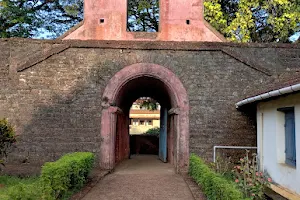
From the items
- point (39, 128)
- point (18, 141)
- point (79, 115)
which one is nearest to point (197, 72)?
point (79, 115)

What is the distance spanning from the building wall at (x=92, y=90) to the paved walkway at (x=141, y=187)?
1.29m

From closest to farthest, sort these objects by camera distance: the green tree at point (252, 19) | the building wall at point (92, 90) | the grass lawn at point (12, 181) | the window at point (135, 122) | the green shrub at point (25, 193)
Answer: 1. the green shrub at point (25, 193)
2. the grass lawn at point (12, 181)
3. the building wall at point (92, 90)
4. the green tree at point (252, 19)
5. the window at point (135, 122)

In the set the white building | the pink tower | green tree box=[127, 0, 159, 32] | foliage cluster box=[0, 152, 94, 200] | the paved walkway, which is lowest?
the paved walkway

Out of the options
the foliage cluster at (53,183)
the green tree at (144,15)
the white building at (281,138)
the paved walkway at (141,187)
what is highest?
the green tree at (144,15)

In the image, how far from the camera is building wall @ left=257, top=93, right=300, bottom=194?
21.3 feet

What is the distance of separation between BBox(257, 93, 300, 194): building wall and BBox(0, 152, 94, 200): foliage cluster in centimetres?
442

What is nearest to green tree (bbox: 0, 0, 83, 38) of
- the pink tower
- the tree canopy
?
the tree canopy

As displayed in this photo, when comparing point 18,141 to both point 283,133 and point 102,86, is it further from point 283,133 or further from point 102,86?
point 283,133

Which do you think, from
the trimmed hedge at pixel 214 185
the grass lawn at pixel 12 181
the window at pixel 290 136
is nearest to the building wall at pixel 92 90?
the grass lawn at pixel 12 181

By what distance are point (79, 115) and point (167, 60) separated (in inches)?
129

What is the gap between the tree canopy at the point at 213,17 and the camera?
17.1 metres

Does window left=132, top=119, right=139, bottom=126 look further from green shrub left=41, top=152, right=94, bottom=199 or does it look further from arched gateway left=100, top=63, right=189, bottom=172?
green shrub left=41, top=152, right=94, bottom=199

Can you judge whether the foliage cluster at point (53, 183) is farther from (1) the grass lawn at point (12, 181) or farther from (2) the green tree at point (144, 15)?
(2) the green tree at point (144, 15)

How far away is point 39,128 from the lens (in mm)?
10398
